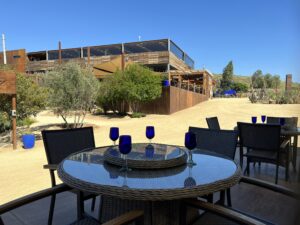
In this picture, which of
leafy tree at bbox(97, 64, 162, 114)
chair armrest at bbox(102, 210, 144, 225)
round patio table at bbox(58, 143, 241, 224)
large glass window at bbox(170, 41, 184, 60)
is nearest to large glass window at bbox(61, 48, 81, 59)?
large glass window at bbox(170, 41, 184, 60)

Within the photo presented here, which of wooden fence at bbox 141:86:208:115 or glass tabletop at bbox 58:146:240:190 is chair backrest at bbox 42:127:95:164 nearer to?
glass tabletop at bbox 58:146:240:190

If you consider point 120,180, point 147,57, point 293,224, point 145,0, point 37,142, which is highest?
A: point 145,0

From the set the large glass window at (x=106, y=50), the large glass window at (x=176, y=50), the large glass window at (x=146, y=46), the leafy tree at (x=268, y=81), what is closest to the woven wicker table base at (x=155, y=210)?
the large glass window at (x=146, y=46)

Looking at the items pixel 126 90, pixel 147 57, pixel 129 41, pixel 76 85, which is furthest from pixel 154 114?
pixel 129 41

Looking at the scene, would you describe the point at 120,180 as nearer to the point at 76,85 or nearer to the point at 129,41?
the point at 76,85

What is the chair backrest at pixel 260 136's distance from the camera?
128 inches

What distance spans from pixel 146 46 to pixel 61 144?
2487cm

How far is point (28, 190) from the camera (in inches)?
141

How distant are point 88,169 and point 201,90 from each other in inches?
933

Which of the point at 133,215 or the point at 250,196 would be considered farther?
the point at 250,196

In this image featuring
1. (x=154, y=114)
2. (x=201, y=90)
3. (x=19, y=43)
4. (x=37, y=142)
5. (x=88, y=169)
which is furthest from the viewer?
(x=19, y=43)

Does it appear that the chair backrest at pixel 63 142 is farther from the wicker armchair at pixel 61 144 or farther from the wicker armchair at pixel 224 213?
the wicker armchair at pixel 224 213

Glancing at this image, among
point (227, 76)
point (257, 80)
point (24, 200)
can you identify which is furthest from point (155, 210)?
point (257, 80)

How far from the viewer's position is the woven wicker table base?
1.69 metres
